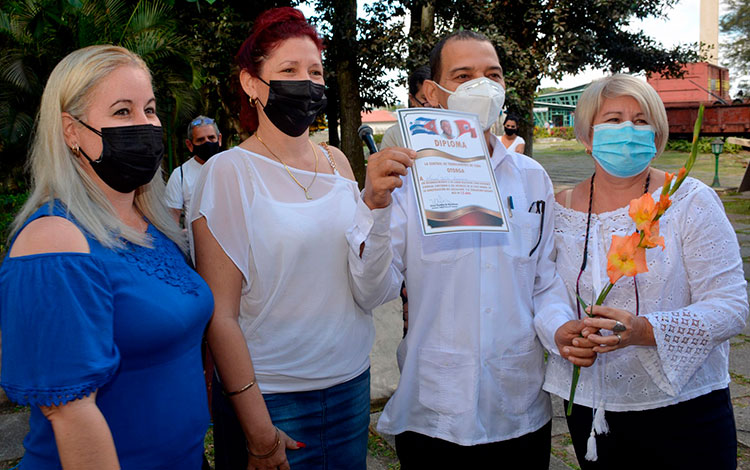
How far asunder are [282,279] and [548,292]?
0.93 m

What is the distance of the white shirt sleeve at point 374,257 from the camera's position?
5.92ft

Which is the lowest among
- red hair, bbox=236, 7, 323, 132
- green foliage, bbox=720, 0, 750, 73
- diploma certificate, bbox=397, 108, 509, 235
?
diploma certificate, bbox=397, 108, 509, 235

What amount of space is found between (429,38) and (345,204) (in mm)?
9153

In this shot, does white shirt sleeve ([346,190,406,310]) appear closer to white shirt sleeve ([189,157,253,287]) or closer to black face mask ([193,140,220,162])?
white shirt sleeve ([189,157,253,287])

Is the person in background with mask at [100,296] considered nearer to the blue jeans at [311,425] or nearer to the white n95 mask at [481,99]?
the blue jeans at [311,425]

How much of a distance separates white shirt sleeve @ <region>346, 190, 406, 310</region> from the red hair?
2.00 feet

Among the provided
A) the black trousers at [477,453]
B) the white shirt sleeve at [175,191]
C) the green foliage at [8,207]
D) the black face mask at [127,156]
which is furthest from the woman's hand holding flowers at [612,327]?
the green foliage at [8,207]

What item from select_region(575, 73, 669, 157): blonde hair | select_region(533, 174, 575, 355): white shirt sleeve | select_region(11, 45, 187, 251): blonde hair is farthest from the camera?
select_region(575, 73, 669, 157): blonde hair

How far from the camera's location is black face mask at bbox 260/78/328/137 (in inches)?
79.4

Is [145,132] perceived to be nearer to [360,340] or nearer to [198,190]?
[198,190]

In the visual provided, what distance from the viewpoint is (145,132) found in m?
1.75

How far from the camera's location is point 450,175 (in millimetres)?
1798

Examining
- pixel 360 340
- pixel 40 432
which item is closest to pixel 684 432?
pixel 360 340

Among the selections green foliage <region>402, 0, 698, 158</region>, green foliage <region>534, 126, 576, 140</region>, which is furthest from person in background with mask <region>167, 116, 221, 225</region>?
green foliage <region>534, 126, 576, 140</region>
